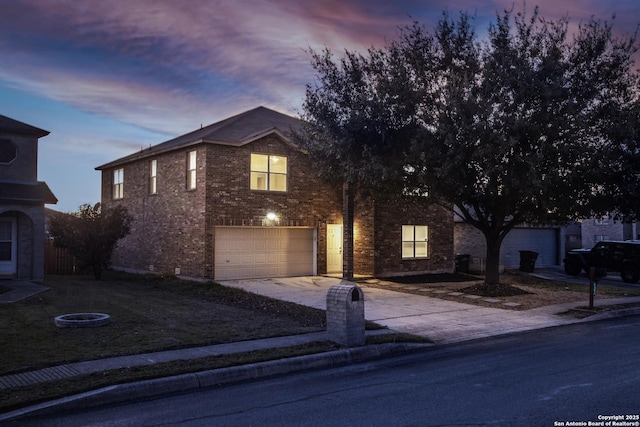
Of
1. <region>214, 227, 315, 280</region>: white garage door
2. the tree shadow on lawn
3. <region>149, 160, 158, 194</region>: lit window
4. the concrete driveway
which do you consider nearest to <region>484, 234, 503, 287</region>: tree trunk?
the tree shadow on lawn

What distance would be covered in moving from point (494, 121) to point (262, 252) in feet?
34.6

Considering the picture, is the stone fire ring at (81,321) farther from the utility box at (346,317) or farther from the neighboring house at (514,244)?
the neighboring house at (514,244)

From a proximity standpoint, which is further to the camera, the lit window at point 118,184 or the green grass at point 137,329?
the lit window at point 118,184

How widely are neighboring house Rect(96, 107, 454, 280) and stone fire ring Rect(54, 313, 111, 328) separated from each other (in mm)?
8352

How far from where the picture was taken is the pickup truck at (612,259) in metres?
24.4

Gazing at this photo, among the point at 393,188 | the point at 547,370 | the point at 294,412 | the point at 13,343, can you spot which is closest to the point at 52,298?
the point at 13,343

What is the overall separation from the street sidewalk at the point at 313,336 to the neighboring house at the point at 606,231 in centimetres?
2466

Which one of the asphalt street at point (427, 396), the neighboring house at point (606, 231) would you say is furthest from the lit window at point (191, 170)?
the neighboring house at point (606, 231)

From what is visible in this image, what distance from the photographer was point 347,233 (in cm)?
2198

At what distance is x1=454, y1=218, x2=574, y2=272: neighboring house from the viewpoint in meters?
28.2

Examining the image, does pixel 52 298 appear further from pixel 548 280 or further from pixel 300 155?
pixel 548 280

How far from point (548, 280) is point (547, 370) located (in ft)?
57.3

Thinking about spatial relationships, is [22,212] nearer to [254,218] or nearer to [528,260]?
[254,218]

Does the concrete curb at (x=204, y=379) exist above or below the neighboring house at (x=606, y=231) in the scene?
below
